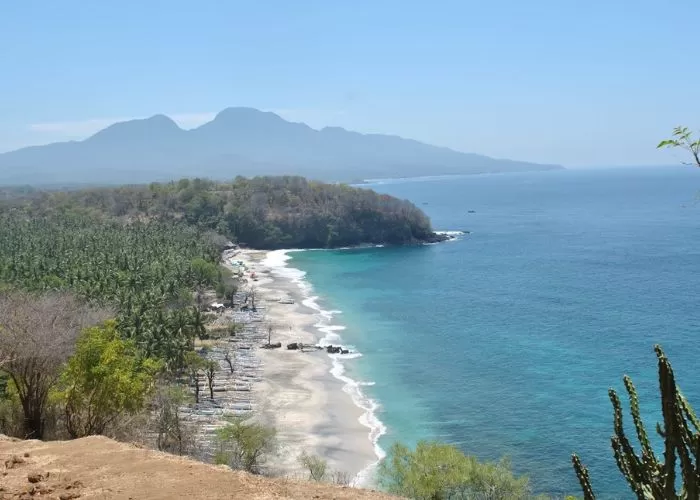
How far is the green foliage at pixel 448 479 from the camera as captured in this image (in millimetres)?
25797

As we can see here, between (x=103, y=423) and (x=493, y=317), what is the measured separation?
55302mm

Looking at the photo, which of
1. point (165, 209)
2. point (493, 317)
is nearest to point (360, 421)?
point (493, 317)

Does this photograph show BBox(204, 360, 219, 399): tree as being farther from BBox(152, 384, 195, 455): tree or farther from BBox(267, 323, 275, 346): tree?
BBox(267, 323, 275, 346): tree

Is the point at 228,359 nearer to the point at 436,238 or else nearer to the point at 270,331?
the point at 270,331

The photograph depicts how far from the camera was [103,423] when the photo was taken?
2245cm

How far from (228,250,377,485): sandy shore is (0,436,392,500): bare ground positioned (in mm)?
19971

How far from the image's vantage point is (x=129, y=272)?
6800 cm

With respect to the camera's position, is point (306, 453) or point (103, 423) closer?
point (103, 423)

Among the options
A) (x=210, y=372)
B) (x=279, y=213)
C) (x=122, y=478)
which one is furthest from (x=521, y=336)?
(x=279, y=213)

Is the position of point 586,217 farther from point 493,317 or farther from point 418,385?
point 418,385

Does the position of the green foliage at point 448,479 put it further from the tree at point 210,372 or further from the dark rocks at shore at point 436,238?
the dark rocks at shore at point 436,238

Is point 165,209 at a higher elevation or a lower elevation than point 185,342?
higher

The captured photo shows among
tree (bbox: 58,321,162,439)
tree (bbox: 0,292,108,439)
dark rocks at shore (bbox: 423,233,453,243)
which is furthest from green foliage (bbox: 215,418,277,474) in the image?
dark rocks at shore (bbox: 423,233,453,243)

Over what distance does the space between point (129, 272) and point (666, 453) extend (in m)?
66.4
